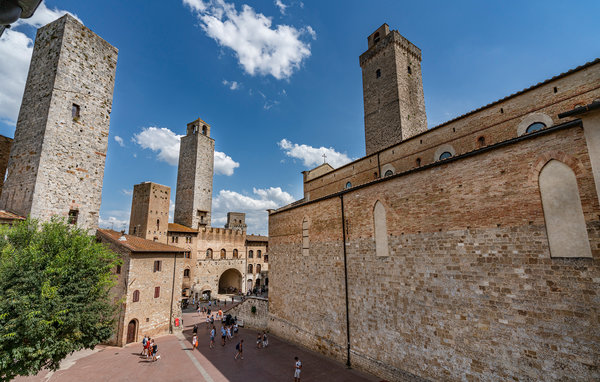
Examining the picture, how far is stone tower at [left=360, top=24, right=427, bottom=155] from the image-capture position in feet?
77.3

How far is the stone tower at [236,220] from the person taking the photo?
46.0m

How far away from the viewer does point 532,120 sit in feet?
35.2

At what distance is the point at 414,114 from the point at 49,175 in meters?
25.8

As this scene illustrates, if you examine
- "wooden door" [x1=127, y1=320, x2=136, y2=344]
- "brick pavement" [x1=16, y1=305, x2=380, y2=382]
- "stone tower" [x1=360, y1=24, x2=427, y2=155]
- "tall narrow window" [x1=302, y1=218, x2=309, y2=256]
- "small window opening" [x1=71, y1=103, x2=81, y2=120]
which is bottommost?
"brick pavement" [x1=16, y1=305, x2=380, y2=382]

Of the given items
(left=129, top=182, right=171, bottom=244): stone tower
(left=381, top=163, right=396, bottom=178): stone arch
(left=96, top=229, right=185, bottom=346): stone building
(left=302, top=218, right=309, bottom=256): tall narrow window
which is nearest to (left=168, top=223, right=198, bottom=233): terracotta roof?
(left=129, top=182, right=171, bottom=244): stone tower

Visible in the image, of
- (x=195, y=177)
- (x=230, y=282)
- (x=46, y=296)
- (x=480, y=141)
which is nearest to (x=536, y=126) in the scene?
(x=480, y=141)

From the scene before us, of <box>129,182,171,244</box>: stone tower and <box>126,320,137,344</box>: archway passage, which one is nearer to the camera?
<box>126,320,137,344</box>: archway passage

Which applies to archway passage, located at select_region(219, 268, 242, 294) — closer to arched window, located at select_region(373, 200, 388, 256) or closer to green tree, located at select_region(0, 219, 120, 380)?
green tree, located at select_region(0, 219, 120, 380)

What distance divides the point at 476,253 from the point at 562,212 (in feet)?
7.38

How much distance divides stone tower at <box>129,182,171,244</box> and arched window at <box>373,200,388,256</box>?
2547cm

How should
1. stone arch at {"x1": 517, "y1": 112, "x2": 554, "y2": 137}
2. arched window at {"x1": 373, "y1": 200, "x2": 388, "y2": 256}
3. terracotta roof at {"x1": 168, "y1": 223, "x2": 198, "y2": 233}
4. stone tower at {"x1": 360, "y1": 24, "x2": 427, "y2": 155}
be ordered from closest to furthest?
stone arch at {"x1": 517, "y1": 112, "x2": 554, "y2": 137} < arched window at {"x1": 373, "y1": 200, "x2": 388, "y2": 256} < stone tower at {"x1": 360, "y1": 24, "x2": 427, "y2": 155} < terracotta roof at {"x1": 168, "y1": 223, "x2": 198, "y2": 233}

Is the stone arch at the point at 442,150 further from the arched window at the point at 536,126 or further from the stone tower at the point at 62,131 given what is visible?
the stone tower at the point at 62,131

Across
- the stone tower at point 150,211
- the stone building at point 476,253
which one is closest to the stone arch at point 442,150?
the stone building at point 476,253

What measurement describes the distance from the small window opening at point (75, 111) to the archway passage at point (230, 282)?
98.9 ft
